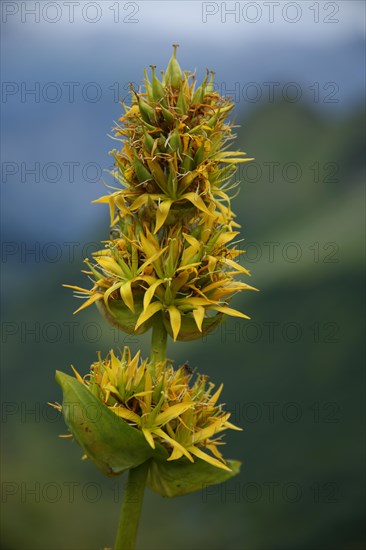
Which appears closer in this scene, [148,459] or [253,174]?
[148,459]

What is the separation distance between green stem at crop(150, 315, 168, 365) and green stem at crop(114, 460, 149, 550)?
19.7 inches

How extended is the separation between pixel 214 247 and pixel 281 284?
4.92 metres

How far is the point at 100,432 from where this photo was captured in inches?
122

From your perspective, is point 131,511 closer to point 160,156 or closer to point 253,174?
point 160,156

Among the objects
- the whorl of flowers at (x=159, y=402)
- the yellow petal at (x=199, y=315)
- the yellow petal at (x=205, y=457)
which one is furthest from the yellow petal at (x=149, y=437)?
the yellow petal at (x=199, y=315)

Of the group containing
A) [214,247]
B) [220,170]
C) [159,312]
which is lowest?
[159,312]

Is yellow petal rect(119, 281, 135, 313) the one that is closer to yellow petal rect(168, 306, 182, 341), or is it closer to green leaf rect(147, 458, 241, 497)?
yellow petal rect(168, 306, 182, 341)

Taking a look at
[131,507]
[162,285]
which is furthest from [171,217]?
[131,507]

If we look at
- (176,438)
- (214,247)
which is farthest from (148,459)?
(214,247)

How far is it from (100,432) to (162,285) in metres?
0.71

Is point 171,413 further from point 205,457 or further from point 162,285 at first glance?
point 162,285

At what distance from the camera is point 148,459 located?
333 cm

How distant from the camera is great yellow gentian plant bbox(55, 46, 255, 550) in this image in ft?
10.5

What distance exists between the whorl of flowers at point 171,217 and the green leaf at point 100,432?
1.30ft
